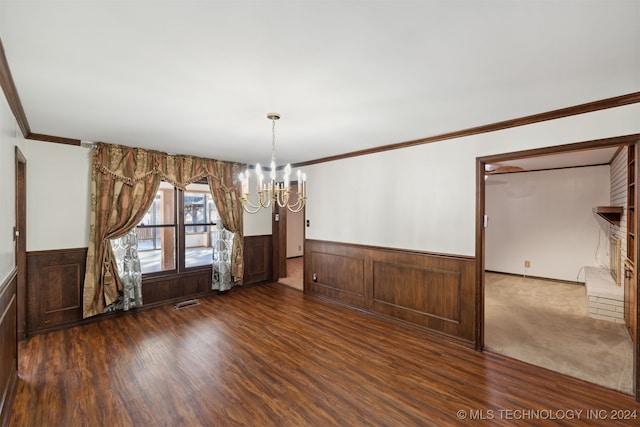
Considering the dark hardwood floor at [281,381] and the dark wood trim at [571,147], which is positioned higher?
the dark wood trim at [571,147]

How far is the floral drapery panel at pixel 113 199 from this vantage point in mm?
3738

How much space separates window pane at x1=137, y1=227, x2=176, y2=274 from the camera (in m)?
4.35

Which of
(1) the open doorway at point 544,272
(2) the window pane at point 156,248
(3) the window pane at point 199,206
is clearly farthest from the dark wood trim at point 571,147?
(2) the window pane at point 156,248

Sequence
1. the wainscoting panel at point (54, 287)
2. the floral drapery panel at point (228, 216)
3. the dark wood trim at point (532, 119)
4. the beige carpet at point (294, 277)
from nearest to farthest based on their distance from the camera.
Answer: the dark wood trim at point (532, 119)
the wainscoting panel at point (54, 287)
the floral drapery panel at point (228, 216)
the beige carpet at point (294, 277)

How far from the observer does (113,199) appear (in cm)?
390

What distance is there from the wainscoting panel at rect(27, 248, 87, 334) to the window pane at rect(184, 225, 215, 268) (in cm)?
138

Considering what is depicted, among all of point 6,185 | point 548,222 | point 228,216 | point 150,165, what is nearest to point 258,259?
point 228,216

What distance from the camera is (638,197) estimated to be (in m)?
2.21

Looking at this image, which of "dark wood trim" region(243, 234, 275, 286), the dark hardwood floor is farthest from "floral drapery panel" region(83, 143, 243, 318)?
"dark wood trim" region(243, 234, 275, 286)

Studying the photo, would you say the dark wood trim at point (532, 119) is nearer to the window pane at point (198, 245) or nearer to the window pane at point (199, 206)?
the window pane at point (199, 206)

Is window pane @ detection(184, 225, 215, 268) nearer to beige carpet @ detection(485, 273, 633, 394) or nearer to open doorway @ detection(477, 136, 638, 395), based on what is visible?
open doorway @ detection(477, 136, 638, 395)

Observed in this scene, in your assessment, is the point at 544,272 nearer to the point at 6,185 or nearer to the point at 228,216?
the point at 228,216

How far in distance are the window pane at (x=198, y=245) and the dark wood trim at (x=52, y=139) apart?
1.90 metres

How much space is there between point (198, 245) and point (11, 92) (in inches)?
127
